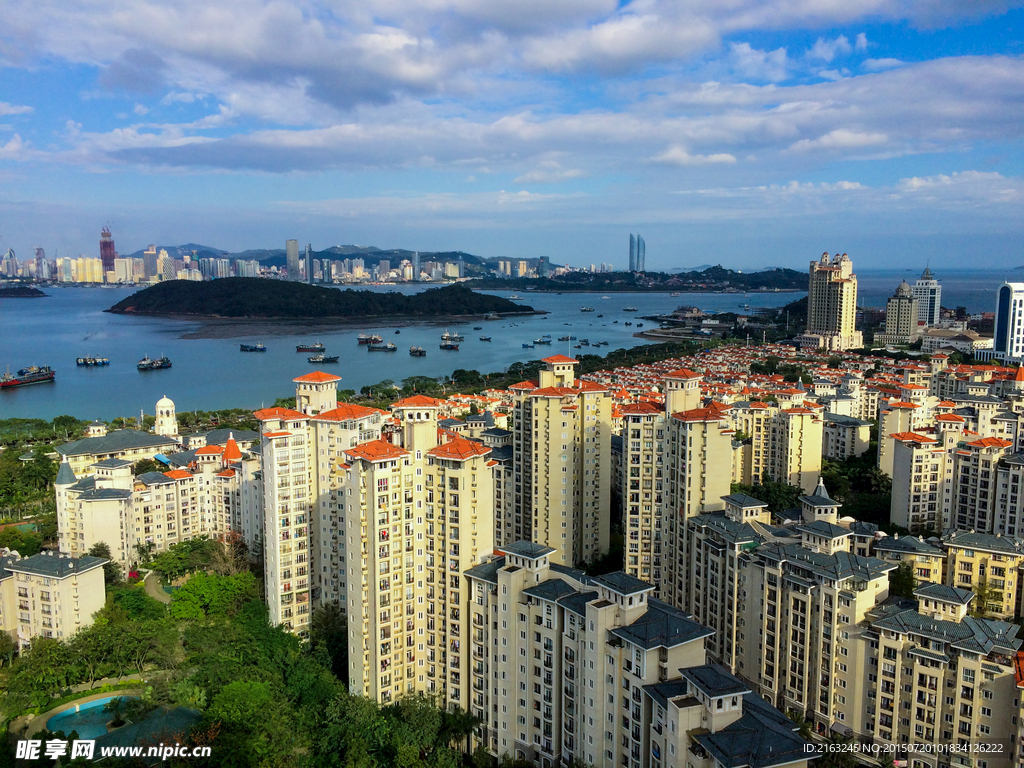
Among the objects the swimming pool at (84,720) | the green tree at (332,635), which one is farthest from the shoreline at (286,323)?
the swimming pool at (84,720)

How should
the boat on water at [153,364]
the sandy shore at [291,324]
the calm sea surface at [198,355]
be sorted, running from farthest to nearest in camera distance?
the sandy shore at [291,324], the boat on water at [153,364], the calm sea surface at [198,355]

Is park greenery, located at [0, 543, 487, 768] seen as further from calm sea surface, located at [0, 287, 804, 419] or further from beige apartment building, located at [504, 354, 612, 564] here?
calm sea surface, located at [0, 287, 804, 419]

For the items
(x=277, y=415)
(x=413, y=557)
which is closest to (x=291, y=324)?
(x=277, y=415)

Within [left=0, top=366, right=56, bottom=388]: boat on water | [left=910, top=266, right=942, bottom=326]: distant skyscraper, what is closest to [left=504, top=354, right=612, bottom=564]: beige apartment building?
[left=0, top=366, right=56, bottom=388]: boat on water

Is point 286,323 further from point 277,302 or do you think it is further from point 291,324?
point 277,302

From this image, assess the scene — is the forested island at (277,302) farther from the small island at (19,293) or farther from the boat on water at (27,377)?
the boat on water at (27,377)

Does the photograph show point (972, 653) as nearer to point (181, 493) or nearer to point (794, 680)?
point (794, 680)
